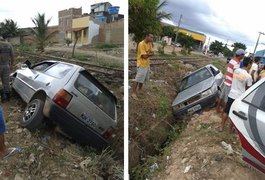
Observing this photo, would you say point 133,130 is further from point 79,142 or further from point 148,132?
point 79,142

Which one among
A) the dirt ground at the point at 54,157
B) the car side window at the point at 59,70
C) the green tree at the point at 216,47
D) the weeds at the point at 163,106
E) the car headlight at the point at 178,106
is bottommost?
the green tree at the point at 216,47

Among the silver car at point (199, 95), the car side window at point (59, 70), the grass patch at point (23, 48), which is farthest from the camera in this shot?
the silver car at point (199, 95)

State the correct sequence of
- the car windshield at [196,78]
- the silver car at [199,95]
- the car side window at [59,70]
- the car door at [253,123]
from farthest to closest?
the car windshield at [196,78], the silver car at [199,95], the car side window at [59,70], the car door at [253,123]

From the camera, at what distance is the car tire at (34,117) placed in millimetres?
4391

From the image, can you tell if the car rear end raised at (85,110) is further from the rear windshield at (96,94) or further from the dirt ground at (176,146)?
the dirt ground at (176,146)

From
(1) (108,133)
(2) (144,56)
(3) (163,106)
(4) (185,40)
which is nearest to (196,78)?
(3) (163,106)

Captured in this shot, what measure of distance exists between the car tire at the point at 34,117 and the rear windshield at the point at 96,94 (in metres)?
0.56

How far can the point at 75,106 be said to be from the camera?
4.30 m

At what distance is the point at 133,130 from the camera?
6.55 m

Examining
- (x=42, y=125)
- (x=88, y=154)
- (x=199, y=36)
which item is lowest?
(x=199, y=36)

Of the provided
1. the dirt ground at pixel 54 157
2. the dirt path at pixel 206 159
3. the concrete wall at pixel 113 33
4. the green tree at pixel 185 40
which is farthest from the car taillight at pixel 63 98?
the green tree at pixel 185 40

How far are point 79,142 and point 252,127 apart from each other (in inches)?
84.4

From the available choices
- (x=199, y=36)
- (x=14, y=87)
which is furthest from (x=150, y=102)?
(x=199, y=36)

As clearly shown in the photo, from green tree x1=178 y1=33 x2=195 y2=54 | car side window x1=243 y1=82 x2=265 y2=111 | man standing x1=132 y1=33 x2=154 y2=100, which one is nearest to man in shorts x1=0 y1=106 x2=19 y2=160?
car side window x1=243 y1=82 x2=265 y2=111
